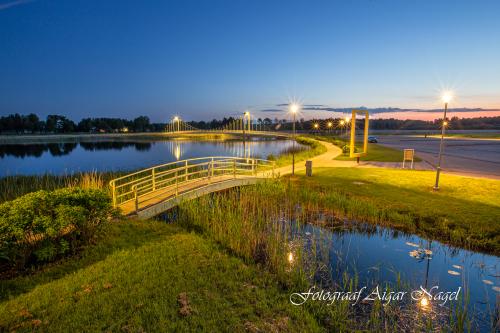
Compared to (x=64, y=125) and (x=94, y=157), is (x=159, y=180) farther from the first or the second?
(x=64, y=125)

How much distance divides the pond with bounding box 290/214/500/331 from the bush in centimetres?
627

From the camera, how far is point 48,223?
22.3 feet

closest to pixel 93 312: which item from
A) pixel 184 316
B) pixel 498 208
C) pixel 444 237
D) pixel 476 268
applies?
pixel 184 316

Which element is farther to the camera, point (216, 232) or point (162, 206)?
point (162, 206)

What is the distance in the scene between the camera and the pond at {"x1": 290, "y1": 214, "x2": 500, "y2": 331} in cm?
646

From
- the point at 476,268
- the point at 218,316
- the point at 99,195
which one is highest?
the point at 99,195

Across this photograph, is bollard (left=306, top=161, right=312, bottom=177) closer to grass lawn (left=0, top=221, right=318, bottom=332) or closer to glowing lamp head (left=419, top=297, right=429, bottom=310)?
grass lawn (left=0, top=221, right=318, bottom=332)

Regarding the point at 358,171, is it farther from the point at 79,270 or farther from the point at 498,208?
the point at 79,270

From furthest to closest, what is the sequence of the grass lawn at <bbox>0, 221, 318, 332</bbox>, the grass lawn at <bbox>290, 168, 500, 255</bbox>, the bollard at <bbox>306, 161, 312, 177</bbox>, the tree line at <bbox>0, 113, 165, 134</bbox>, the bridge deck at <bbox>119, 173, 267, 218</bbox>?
1. the tree line at <bbox>0, 113, 165, 134</bbox>
2. the bollard at <bbox>306, 161, 312, 177</bbox>
3. the bridge deck at <bbox>119, 173, 267, 218</bbox>
4. the grass lawn at <bbox>290, 168, 500, 255</bbox>
5. the grass lawn at <bbox>0, 221, 318, 332</bbox>

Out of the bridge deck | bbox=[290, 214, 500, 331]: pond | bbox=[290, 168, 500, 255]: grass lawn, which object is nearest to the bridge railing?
the bridge deck

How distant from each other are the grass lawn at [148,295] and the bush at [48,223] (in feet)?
1.65

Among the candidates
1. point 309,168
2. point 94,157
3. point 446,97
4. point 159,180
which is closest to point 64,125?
point 94,157

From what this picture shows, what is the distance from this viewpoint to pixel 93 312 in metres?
5.16

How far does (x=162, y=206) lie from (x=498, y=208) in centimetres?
1328
